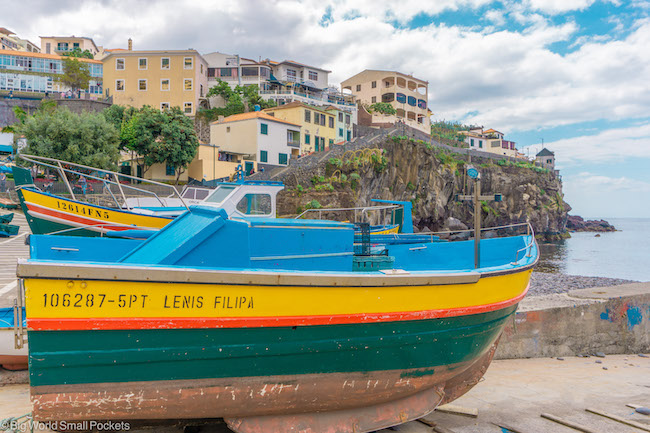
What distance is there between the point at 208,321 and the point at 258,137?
36.2m

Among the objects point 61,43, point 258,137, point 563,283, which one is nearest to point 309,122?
point 258,137

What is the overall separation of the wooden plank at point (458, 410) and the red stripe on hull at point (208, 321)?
1.88 metres

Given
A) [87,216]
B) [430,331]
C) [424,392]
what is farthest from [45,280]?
[87,216]

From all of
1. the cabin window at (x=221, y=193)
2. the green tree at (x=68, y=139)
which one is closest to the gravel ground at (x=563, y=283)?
the cabin window at (x=221, y=193)

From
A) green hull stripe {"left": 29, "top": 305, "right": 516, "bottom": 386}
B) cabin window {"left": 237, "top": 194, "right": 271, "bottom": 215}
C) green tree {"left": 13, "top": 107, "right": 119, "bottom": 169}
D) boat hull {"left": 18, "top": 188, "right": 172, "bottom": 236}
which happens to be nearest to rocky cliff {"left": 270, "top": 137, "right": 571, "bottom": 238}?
green tree {"left": 13, "top": 107, "right": 119, "bottom": 169}

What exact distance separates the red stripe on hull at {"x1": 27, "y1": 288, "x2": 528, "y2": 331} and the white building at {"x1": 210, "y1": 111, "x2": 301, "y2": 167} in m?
34.4

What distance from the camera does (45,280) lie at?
3688 mm

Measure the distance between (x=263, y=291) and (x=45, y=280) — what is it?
6.11ft

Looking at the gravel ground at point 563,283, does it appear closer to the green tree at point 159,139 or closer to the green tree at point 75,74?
the green tree at point 159,139

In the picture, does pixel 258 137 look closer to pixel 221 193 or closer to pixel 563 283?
pixel 563 283

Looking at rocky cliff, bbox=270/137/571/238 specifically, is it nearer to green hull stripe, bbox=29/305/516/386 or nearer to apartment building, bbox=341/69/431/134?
apartment building, bbox=341/69/431/134

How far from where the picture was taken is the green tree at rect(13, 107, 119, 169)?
27.9 m

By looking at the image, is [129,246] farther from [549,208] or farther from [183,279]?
[549,208]

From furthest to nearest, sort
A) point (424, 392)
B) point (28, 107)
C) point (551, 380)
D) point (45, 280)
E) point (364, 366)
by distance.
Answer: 1. point (28, 107)
2. point (551, 380)
3. point (424, 392)
4. point (364, 366)
5. point (45, 280)
